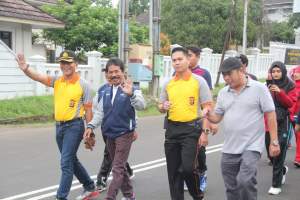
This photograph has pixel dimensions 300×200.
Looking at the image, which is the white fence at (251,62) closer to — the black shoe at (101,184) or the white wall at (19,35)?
the white wall at (19,35)

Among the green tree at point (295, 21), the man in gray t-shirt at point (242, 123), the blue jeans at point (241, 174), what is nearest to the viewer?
the blue jeans at point (241, 174)

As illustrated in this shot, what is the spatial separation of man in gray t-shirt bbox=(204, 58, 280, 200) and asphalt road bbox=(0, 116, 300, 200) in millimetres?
1558

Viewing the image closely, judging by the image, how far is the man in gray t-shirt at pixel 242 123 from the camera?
4.89 meters

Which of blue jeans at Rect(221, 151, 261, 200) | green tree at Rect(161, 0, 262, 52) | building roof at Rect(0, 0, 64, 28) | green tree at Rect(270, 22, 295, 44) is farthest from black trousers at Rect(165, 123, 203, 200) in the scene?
green tree at Rect(270, 22, 295, 44)

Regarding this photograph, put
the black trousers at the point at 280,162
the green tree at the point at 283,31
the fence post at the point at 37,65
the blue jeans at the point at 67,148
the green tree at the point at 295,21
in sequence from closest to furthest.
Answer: the blue jeans at the point at 67,148 → the black trousers at the point at 280,162 → the fence post at the point at 37,65 → the green tree at the point at 295,21 → the green tree at the point at 283,31

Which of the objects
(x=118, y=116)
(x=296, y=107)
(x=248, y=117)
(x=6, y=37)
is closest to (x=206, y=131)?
(x=248, y=117)

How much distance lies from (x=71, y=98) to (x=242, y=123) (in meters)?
2.00

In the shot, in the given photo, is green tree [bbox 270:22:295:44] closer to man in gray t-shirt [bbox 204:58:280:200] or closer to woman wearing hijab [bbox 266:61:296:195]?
woman wearing hijab [bbox 266:61:296:195]

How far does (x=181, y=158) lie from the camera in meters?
5.41

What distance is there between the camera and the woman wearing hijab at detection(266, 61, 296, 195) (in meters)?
6.62

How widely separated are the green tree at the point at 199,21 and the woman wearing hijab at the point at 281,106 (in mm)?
27408

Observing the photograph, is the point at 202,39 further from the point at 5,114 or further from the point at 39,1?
the point at 5,114

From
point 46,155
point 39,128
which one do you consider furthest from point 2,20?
point 46,155

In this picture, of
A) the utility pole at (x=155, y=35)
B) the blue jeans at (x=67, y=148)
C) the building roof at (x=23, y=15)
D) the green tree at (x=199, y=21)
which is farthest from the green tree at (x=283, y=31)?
the blue jeans at (x=67, y=148)
